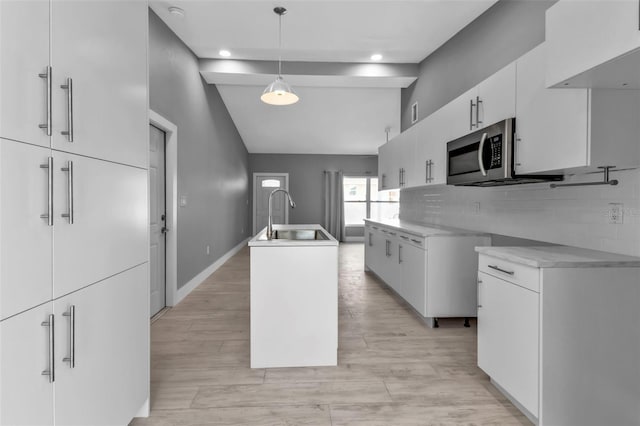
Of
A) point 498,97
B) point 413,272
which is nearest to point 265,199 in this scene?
point 413,272

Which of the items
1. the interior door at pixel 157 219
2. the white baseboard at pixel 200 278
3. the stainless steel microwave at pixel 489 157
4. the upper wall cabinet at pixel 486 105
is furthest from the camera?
the white baseboard at pixel 200 278

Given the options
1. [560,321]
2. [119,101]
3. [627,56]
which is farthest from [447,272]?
[119,101]

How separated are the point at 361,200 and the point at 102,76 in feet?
28.5

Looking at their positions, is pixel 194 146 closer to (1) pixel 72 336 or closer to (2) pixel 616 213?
(1) pixel 72 336

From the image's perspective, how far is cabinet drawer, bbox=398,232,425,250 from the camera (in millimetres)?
3336

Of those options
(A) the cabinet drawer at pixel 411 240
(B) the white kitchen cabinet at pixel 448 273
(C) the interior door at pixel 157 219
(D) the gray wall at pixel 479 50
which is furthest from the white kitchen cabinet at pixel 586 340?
(C) the interior door at pixel 157 219

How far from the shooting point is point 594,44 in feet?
4.35

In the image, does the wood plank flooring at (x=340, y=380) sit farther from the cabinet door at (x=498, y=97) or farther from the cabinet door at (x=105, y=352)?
the cabinet door at (x=498, y=97)

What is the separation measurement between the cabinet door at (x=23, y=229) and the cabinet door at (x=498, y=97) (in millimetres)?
2527

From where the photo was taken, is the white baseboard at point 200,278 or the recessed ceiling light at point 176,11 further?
the white baseboard at point 200,278

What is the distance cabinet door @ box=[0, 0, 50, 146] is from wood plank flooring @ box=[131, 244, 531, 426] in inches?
62.0

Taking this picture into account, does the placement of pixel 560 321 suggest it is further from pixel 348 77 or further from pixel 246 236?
pixel 246 236

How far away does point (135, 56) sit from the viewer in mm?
1709

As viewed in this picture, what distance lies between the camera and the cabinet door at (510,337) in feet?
5.84
